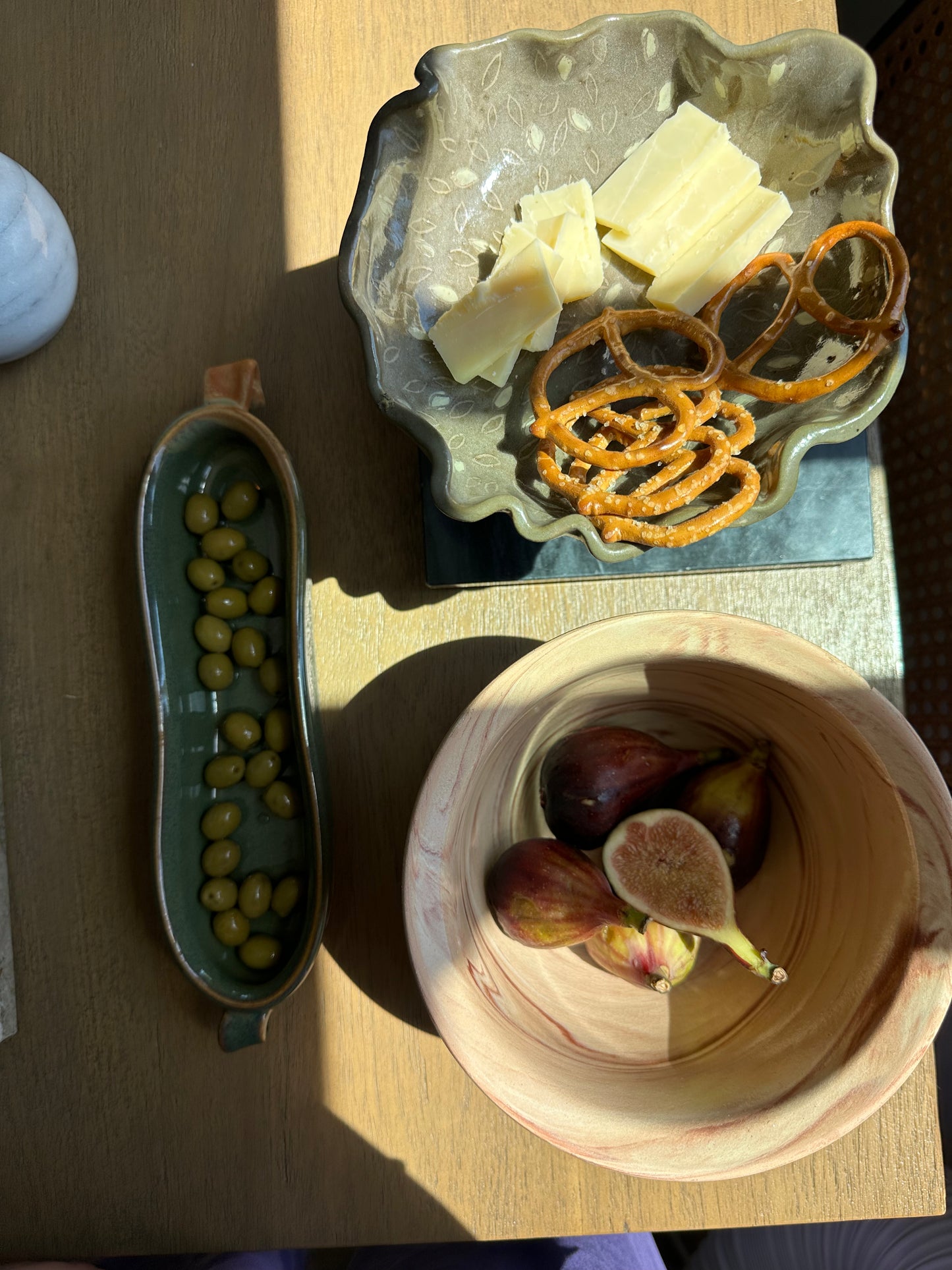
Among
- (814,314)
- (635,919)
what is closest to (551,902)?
(635,919)

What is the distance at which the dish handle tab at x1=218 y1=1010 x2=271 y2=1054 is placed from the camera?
652 millimetres

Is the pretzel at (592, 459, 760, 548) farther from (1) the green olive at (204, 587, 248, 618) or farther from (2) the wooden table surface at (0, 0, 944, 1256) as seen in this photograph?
(1) the green olive at (204, 587, 248, 618)

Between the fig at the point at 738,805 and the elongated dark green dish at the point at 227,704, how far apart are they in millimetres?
278

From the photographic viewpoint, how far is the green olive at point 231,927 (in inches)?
26.7

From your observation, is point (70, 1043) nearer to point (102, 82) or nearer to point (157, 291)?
point (157, 291)

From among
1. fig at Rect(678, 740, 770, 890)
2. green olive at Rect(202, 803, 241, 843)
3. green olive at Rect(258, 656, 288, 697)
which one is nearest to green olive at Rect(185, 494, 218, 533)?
green olive at Rect(258, 656, 288, 697)

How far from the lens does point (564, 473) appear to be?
2.02 feet

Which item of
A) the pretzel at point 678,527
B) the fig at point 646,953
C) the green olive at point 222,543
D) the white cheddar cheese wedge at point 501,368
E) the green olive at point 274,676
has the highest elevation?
the white cheddar cheese wedge at point 501,368

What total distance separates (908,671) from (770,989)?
0.44 m

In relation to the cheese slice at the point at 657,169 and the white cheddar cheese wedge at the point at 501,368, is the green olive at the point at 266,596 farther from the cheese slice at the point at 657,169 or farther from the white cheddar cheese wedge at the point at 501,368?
the cheese slice at the point at 657,169

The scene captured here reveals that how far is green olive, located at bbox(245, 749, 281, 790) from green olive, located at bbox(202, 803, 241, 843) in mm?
26

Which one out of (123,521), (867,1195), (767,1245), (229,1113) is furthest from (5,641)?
(767,1245)

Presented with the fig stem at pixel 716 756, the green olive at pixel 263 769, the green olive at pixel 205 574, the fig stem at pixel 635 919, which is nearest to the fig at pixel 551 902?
the fig stem at pixel 635 919

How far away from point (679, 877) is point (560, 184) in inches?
20.2
